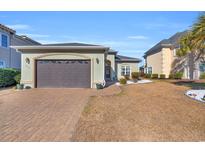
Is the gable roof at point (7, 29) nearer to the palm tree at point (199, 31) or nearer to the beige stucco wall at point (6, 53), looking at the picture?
the beige stucco wall at point (6, 53)

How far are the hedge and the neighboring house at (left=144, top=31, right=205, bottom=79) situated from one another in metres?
19.8

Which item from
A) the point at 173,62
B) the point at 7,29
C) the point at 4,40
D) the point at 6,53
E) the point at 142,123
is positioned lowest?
the point at 142,123

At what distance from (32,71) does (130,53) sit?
20.3 meters

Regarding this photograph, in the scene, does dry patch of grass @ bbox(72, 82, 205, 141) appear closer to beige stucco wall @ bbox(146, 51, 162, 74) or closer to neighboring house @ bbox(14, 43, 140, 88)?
neighboring house @ bbox(14, 43, 140, 88)

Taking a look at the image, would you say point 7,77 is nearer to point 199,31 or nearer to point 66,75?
point 66,75

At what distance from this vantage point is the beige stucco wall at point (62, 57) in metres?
18.7

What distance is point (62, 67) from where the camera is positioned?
62.4 ft

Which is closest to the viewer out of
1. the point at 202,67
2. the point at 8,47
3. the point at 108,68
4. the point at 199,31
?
the point at 199,31

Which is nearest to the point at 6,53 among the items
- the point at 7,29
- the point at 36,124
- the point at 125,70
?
the point at 7,29

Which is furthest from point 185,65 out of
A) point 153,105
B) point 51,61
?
point 153,105

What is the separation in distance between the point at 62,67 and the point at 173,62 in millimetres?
17385
